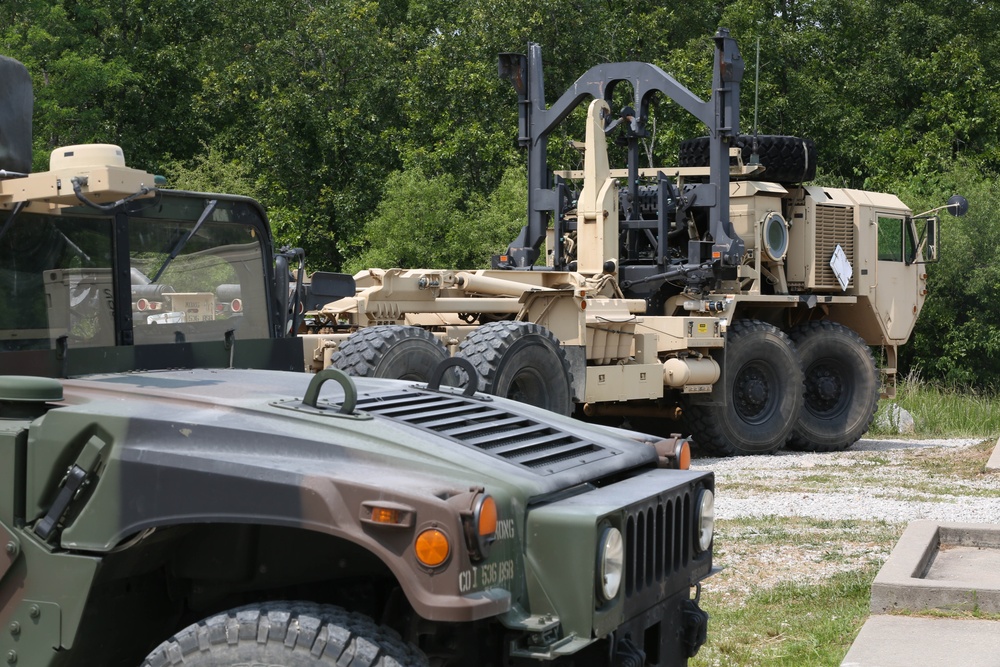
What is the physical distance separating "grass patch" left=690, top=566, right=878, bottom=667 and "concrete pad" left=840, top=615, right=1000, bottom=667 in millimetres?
162

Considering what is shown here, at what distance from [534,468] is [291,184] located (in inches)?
867

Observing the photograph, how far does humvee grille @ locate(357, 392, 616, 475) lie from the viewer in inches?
140

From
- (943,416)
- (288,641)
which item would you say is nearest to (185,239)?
(288,641)

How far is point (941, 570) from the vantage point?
251 inches

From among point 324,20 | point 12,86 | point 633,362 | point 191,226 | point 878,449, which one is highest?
point 324,20

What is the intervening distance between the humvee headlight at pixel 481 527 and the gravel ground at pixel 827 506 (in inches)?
131

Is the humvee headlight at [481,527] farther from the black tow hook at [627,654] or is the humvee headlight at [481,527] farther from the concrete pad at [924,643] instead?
the concrete pad at [924,643]

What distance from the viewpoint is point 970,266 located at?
2173 centimetres

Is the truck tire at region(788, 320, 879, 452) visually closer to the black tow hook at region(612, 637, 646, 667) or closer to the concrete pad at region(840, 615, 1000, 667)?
the concrete pad at region(840, 615, 1000, 667)

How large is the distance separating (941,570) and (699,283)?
6919mm

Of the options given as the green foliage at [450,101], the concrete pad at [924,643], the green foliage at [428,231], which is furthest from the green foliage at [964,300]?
the concrete pad at [924,643]

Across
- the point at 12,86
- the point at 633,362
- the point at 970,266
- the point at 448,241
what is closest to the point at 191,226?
the point at 12,86

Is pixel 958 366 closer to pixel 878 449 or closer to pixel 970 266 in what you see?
pixel 970 266

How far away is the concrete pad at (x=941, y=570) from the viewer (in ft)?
18.1
